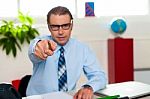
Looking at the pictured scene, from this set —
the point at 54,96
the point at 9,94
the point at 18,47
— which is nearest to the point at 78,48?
the point at 54,96

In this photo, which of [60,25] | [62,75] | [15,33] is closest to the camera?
[60,25]

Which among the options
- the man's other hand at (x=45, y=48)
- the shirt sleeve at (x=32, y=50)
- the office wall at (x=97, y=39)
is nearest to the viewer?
the man's other hand at (x=45, y=48)

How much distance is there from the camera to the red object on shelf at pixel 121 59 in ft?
13.9

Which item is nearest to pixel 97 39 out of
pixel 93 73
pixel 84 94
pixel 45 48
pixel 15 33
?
pixel 15 33

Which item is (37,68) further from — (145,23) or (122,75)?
(145,23)

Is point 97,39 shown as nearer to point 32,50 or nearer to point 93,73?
point 93,73

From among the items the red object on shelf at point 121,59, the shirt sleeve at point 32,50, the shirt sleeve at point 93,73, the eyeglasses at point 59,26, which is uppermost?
the eyeglasses at point 59,26

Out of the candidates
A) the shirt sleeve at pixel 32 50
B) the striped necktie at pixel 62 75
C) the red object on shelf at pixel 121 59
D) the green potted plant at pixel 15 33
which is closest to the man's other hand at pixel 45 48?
the shirt sleeve at pixel 32 50

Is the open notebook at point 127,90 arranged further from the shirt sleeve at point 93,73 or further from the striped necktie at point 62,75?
the striped necktie at point 62,75

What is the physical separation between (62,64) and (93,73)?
208 mm

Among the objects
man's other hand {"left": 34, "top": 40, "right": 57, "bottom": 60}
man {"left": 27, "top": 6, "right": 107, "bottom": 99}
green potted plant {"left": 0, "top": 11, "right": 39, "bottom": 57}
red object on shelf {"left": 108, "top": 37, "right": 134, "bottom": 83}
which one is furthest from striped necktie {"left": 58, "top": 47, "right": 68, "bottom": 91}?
red object on shelf {"left": 108, "top": 37, "right": 134, "bottom": 83}

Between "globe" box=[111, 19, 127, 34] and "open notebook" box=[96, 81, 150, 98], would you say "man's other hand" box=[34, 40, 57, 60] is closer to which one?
"open notebook" box=[96, 81, 150, 98]

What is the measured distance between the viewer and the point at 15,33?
13.0 ft

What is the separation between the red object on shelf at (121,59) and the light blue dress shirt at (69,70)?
2.31m
